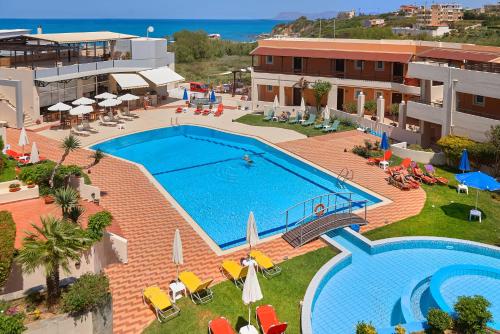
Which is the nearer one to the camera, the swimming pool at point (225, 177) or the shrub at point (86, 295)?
the shrub at point (86, 295)

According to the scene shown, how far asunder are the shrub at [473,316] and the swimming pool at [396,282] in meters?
1.06

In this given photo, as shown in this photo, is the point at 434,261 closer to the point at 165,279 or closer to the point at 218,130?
the point at 165,279

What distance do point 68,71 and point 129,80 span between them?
5621 millimetres

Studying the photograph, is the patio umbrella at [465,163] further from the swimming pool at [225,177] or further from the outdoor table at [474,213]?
the swimming pool at [225,177]

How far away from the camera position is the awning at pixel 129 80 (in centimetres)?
4050

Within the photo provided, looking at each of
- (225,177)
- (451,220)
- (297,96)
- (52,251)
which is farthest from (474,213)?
(297,96)

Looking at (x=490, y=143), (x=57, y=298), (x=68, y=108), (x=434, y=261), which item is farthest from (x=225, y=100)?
(x=57, y=298)

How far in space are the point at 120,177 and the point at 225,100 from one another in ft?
76.5

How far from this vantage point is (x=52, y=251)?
38.4 feet

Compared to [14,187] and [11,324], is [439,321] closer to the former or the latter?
[11,324]

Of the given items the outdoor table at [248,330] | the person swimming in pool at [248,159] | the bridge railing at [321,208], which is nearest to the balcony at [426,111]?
the bridge railing at [321,208]

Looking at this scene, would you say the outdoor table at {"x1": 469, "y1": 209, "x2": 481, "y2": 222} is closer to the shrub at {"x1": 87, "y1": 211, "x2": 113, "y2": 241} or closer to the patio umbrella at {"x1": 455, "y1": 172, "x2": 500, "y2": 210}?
the patio umbrella at {"x1": 455, "y1": 172, "x2": 500, "y2": 210}

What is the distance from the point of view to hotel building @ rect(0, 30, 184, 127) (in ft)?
115

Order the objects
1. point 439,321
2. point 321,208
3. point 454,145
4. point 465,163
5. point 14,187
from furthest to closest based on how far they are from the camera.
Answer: point 454,145 → point 465,163 → point 321,208 → point 14,187 → point 439,321
